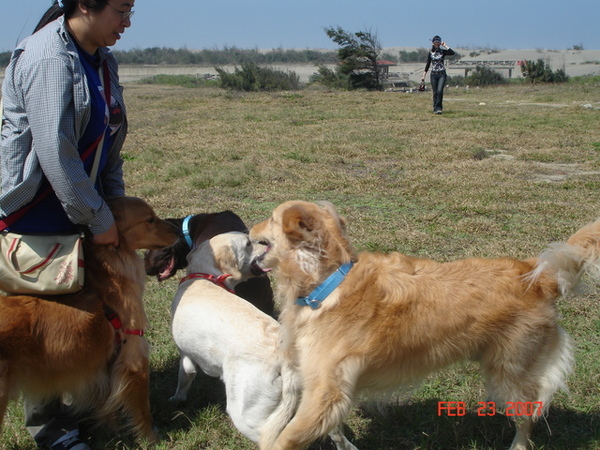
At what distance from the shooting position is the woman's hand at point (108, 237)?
2.92 m

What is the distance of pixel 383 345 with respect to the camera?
2.78 meters

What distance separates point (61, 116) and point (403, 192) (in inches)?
231

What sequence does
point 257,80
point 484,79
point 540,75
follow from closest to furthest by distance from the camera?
point 257,80 < point 540,75 < point 484,79

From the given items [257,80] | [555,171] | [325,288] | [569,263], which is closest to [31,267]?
[325,288]

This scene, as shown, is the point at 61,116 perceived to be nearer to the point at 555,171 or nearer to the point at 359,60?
the point at 555,171

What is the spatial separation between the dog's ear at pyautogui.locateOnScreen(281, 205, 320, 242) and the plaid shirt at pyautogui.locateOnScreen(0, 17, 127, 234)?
37.7 inches

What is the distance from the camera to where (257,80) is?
28859mm

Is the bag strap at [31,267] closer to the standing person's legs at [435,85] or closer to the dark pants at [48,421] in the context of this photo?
the dark pants at [48,421]

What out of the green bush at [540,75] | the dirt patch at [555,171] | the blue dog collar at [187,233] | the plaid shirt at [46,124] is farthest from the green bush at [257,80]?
the plaid shirt at [46,124]

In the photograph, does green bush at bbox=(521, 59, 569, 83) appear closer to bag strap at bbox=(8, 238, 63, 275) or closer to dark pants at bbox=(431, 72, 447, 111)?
dark pants at bbox=(431, 72, 447, 111)

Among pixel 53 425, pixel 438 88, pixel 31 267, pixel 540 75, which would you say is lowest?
pixel 53 425

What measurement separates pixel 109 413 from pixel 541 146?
10215mm

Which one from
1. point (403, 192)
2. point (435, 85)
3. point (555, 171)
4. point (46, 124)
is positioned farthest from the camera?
point (435, 85)

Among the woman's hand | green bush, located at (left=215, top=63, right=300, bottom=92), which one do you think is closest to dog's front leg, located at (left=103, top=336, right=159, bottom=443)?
the woman's hand
